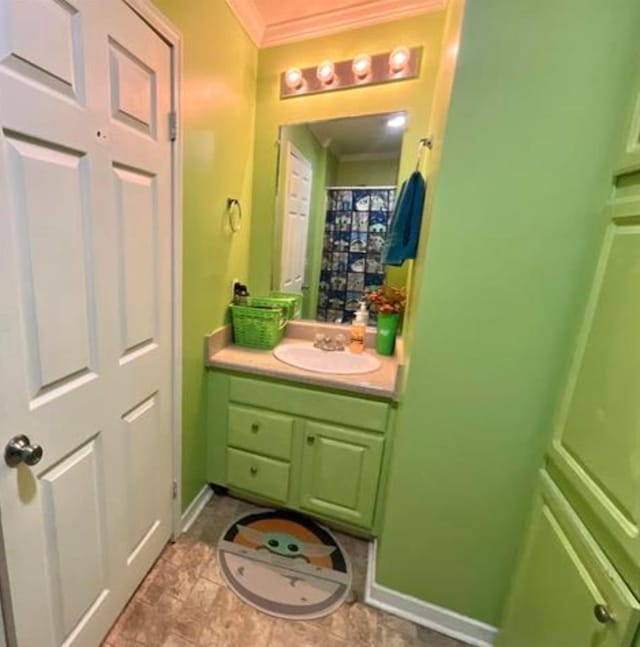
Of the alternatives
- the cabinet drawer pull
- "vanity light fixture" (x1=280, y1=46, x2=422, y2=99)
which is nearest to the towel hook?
"vanity light fixture" (x1=280, y1=46, x2=422, y2=99)

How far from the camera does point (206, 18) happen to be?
52.0 inches

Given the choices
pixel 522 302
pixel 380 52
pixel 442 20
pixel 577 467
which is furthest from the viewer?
pixel 380 52

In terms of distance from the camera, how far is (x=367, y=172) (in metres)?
1.78

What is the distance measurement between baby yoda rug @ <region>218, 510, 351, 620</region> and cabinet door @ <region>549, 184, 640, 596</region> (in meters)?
1.07

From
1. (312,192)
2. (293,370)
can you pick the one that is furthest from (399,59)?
(293,370)

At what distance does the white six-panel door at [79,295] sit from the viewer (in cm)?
73

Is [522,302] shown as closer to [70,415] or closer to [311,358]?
[311,358]

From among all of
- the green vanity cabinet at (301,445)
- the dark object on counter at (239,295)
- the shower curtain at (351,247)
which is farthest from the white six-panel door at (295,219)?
the green vanity cabinet at (301,445)

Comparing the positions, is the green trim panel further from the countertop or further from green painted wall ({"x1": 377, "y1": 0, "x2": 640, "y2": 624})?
green painted wall ({"x1": 377, "y1": 0, "x2": 640, "y2": 624})

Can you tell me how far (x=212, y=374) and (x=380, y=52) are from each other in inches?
69.5

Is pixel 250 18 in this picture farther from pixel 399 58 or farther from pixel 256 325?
pixel 256 325

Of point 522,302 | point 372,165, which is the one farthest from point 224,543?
point 372,165

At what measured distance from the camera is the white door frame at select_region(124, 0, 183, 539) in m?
1.06

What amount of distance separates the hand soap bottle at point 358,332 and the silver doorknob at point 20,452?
135 cm
